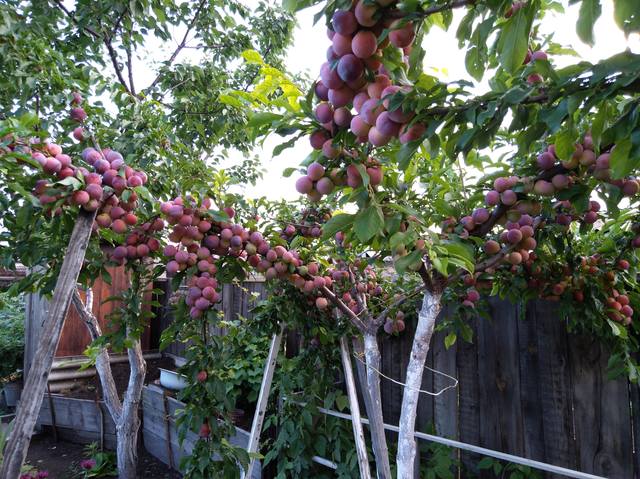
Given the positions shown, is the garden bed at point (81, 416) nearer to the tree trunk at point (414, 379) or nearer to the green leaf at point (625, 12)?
the tree trunk at point (414, 379)

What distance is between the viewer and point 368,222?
912 millimetres

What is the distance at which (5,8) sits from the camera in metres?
2.08

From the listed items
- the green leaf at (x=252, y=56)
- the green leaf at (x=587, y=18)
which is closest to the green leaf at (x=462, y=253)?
the green leaf at (x=587, y=18)

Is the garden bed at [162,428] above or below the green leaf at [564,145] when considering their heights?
below

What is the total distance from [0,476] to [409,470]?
1.24 m

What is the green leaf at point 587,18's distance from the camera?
0.64 meters

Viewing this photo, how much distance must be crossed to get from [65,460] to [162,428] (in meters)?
1.13

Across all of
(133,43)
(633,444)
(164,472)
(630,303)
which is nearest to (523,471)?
(633,444)

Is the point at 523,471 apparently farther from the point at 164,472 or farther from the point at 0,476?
the point at 164,472

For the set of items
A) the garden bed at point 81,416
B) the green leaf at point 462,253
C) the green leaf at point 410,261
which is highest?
the green leaf at point 462,253

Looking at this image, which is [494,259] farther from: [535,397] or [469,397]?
[469,397]

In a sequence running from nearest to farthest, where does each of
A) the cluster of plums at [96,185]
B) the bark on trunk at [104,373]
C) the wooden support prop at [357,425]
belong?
the cluster of plums at [96,185] < the wooden support prop at [357,425] < the bark on trunk at [104,373]

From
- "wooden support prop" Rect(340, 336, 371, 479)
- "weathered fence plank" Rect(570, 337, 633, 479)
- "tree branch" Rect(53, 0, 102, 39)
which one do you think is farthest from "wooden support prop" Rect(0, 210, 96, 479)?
"tree branch" Rect(53, 0, 102, 39)

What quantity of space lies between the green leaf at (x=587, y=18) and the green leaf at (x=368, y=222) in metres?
0.48
